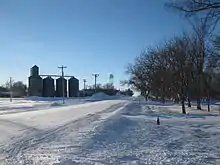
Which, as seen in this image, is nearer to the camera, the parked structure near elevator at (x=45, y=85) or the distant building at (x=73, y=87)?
the parked structure near elevator at (x=45, y=85)

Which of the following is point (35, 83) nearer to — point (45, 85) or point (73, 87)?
point (45, 85)

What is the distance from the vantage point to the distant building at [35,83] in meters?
134

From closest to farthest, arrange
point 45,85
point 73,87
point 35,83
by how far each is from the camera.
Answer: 1. point 35,83
2. point 45,85
3. point 73,87

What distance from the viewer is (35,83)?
444 ft

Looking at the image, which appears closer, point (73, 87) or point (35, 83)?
point (35, 83)

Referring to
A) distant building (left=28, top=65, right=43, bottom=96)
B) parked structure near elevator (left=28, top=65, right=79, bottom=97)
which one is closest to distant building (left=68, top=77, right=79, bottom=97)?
parked structure near elevator (left=28, top=65, right=79, bottom=97)

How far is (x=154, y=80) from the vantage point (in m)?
49.4

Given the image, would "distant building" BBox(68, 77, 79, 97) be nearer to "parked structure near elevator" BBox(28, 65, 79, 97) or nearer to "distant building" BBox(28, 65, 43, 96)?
"parked structure near elevator" BBox(28, 65, 79, 97)

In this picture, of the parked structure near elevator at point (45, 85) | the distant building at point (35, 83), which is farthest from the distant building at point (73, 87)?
the distant building at point (35, 83)

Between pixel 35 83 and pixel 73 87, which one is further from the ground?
pixel 35 83

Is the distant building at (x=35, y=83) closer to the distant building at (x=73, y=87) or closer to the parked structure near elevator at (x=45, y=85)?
the parked structure near elevator at (x=45, y=85)

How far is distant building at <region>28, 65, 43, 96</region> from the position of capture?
439 ft

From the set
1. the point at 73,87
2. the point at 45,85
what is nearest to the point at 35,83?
the point at 45,85

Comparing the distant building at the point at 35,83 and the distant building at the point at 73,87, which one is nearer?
the distant building at the point at 35,83
